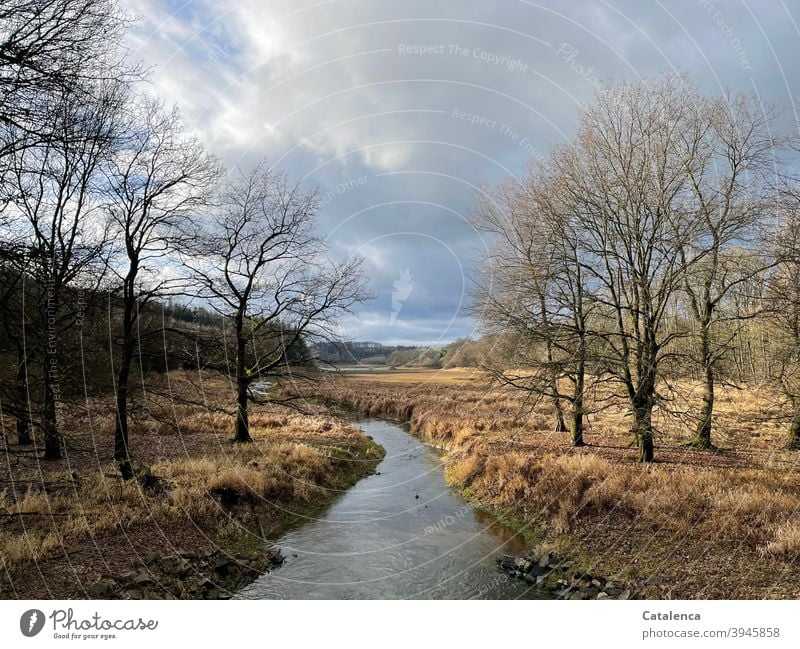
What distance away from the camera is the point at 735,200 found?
15258 millimetres

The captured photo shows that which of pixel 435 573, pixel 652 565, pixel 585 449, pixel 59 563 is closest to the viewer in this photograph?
pixel 59 563

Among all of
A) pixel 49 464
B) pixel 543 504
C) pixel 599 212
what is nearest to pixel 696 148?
pixel 599 212

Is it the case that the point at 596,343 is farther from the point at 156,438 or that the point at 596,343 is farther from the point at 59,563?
the point at 156,438

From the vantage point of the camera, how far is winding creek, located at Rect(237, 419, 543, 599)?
8984mm

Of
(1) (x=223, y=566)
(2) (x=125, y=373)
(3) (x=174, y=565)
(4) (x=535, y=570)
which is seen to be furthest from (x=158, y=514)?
(4) (x=535, y=570)

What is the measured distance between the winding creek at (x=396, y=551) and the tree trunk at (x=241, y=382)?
610 centimetres

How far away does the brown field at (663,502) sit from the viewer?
810 centimetres

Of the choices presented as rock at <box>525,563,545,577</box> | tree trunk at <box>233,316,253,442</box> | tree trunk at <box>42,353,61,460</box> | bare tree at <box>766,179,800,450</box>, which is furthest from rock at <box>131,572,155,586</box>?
bare tree at <box>766,179,800,450</box>

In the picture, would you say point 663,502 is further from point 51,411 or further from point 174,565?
point 51,411

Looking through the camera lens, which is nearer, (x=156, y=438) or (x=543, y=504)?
(x=543, y=504)

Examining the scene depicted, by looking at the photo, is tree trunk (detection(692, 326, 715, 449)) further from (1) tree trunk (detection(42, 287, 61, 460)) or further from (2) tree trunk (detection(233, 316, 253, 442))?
(2) tree trunk (detection(233, 316, 253, 442))

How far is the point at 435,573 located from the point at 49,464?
12.6 m

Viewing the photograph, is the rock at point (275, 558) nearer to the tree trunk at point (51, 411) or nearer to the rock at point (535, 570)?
the tree trunk at point (51, 411)

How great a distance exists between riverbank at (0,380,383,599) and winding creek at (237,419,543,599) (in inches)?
28.2
